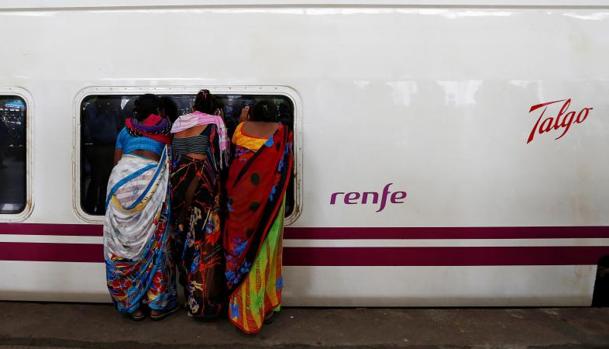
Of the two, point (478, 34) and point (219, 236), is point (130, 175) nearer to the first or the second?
point (219, 236)

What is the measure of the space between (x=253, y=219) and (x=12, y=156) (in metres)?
1.82

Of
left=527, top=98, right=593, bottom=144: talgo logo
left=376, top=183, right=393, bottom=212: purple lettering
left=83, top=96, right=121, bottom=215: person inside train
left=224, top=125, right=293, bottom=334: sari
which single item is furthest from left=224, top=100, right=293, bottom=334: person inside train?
left=527, top=98, right=593, bottom=144: talgo logo

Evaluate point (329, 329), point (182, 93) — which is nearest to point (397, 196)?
point (329, 329)

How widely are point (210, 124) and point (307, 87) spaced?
68 centimetres

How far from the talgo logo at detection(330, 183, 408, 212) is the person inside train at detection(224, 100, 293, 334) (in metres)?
0.43

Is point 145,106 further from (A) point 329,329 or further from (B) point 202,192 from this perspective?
(A) point 329,329

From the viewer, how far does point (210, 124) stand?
3025 mm

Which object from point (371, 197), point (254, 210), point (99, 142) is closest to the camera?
point (254, 210)

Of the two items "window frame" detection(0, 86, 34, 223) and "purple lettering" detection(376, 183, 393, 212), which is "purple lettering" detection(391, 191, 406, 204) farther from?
"window frame" detection(0, 86, 34, 223)

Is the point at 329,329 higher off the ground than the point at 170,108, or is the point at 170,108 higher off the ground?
the point at 170,108

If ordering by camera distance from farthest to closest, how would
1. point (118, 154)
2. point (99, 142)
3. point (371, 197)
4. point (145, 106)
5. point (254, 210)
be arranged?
point (99, 142)
point (371, 197)
point (118, 154)
point (145, 106)
point (254, 210)

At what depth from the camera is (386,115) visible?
3.18 m

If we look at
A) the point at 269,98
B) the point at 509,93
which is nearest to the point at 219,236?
the point at 269,98

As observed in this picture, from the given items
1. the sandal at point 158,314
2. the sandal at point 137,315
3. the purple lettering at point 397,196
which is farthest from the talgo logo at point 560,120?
the sandal at point 137,315
